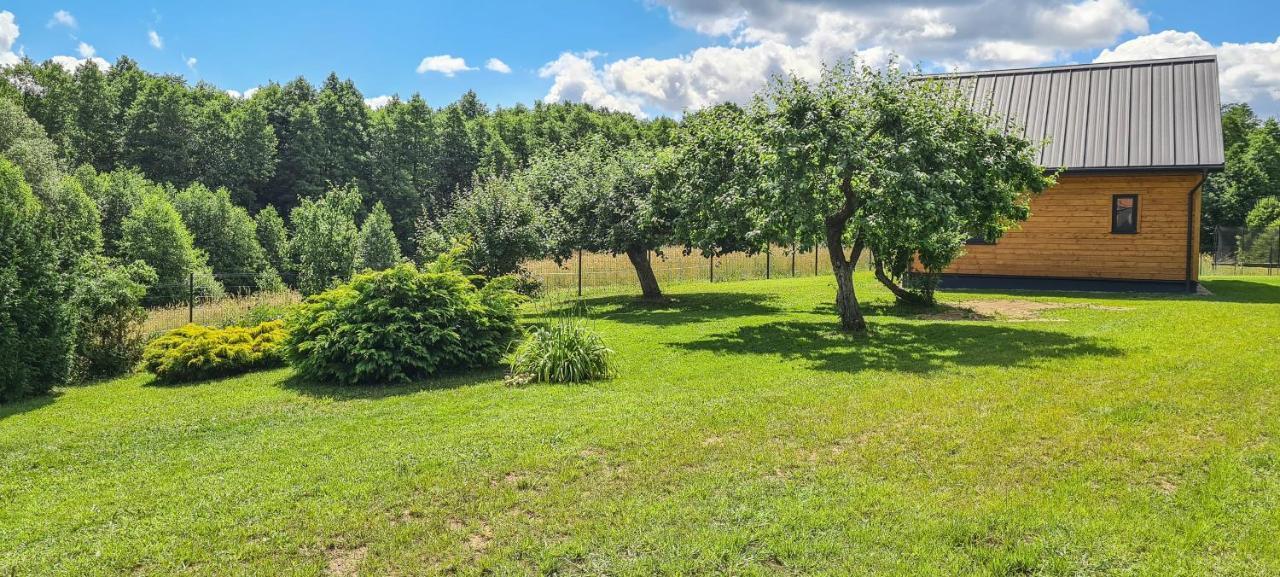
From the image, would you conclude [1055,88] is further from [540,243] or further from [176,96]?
[176,96]

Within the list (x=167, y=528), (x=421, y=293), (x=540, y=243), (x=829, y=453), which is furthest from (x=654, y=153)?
(x=167, y=528)

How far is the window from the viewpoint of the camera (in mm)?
17484

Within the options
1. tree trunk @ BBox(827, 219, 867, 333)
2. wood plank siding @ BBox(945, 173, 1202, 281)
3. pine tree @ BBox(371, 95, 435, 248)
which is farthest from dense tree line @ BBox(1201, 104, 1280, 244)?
pine tree @ BBox(371, 95, 435, 248)

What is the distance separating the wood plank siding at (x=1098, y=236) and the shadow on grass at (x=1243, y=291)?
92 cm

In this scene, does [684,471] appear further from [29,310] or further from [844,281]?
[29,310]

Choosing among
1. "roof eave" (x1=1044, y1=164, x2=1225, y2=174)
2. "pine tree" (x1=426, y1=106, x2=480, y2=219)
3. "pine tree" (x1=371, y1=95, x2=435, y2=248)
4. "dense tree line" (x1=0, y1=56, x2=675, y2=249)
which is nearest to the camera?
"roof eave" (x1=1044, y1=164, x2=1225, y2=174)

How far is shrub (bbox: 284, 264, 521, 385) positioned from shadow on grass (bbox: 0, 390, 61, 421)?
7.96ft

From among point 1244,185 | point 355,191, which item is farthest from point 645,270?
point 1244,185

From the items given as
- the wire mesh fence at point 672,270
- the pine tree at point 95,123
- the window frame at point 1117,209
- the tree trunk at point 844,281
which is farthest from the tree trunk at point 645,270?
the pine tree at point 95,123

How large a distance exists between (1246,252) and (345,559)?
3495 cm

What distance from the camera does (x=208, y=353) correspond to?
361 inches

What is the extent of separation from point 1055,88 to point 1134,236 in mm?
4866

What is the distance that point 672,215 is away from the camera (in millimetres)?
15211

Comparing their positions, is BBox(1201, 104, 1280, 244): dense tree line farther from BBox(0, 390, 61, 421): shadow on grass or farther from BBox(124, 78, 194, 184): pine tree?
BBox(124, 78, 194, 184): pine tree
